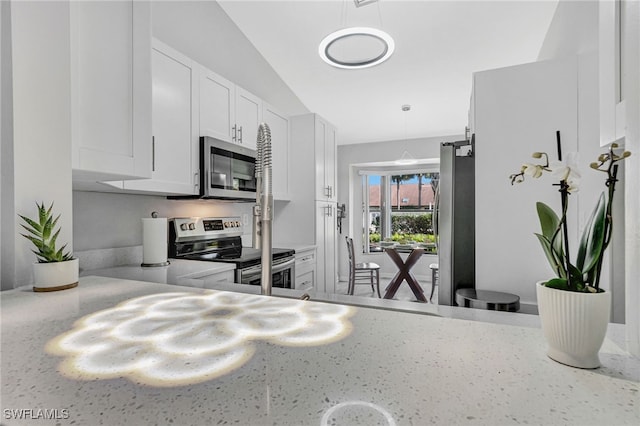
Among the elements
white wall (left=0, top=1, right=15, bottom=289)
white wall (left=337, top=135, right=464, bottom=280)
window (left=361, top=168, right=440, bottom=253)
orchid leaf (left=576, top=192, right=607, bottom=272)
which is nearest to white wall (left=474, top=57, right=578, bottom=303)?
orchid leaf (left=576, top=192, right=607, bottom=272)

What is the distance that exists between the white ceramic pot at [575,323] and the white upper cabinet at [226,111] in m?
2.44

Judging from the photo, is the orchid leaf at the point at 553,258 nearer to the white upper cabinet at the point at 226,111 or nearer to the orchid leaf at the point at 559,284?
the orchid leaf at the point at 559,284

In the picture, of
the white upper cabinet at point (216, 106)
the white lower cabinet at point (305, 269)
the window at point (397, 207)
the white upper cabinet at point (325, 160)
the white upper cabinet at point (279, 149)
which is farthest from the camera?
the window at point (397, 207)

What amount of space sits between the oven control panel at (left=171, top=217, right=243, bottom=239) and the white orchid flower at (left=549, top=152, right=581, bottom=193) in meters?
2.51

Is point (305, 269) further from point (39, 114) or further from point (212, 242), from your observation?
point (39, 114)

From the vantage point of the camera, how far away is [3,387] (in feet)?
1.55

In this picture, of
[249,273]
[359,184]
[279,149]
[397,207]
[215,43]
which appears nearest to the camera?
[249,273]


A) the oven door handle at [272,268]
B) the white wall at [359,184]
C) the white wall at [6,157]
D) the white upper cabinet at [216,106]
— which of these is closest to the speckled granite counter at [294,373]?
the white wall at [6,157]

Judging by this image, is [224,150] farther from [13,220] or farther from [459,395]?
[459,395]

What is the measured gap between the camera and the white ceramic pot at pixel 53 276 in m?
A: 1.06

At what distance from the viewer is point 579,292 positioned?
50cm

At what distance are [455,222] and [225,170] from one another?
1.80 metres

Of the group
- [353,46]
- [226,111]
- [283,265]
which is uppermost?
[353,46]

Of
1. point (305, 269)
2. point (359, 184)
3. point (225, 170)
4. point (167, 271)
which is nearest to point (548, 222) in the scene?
point (167, 271)
